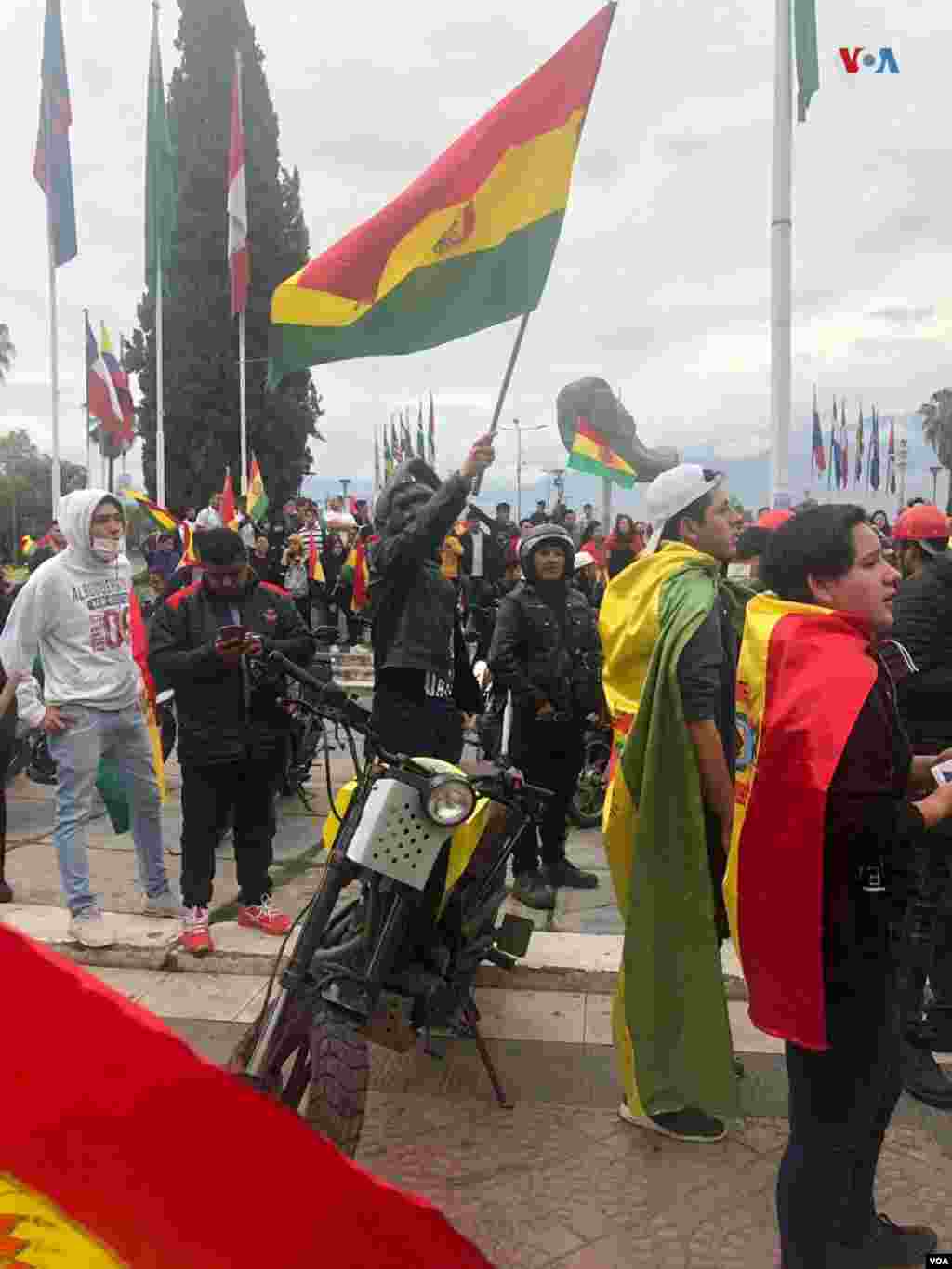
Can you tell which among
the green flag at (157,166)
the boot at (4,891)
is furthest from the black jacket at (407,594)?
the green flag at (157,166)

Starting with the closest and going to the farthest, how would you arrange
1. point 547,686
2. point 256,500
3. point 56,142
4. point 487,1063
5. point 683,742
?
1. point 683,742
2. point 487,1063
3. point 547,686
4. point 56,142
5. point 256,500

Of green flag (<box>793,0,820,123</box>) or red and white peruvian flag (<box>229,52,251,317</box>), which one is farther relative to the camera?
red and white peruvian flag (<box>229,52,251,317</box>)

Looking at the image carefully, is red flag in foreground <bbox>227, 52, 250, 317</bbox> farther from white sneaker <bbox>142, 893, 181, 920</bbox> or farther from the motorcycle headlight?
A: the motorcycle headlight

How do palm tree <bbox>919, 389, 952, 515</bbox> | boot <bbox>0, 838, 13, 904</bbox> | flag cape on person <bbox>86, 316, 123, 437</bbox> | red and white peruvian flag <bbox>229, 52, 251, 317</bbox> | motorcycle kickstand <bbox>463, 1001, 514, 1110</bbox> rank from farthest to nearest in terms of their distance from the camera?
palm tree <bbox>919, 389, 952, 515</bbox> → flag cape on person <bbox>86, 316, 123, 437</bbox> → red and white peruvian flag <bbox>229, 52, 251, 317</bbox> → boot <bbox>0, 838, 13, 904</bbox> → motorcycle kickstand <bbox>463, 1001, 514, 1110</bbox>

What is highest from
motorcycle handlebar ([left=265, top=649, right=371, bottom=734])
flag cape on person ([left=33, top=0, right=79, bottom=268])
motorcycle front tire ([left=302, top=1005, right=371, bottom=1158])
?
flag cape on person ([left=33, top=0, right=79, bottom=268])

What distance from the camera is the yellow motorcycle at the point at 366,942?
8.48 feet

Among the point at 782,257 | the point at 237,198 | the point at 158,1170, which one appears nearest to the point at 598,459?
the point at 782,257

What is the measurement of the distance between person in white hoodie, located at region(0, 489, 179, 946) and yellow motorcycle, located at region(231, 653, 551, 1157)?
5.80 ft

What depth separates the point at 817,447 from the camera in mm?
40438

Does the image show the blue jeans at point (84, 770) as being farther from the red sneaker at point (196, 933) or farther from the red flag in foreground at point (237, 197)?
the red flag in foreground at point (237, 197)

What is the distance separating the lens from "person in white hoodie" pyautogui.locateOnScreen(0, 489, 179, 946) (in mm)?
4359

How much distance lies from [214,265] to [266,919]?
3398cm

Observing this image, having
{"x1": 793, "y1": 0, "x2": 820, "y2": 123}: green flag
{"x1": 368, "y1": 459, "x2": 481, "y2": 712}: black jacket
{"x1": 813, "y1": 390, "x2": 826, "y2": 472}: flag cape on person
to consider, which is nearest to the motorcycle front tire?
{"x1": 368, "y1": 459, "x2": 481, "y2": 712}: black jacket

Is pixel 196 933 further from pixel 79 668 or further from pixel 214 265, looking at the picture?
pixel 214 265
